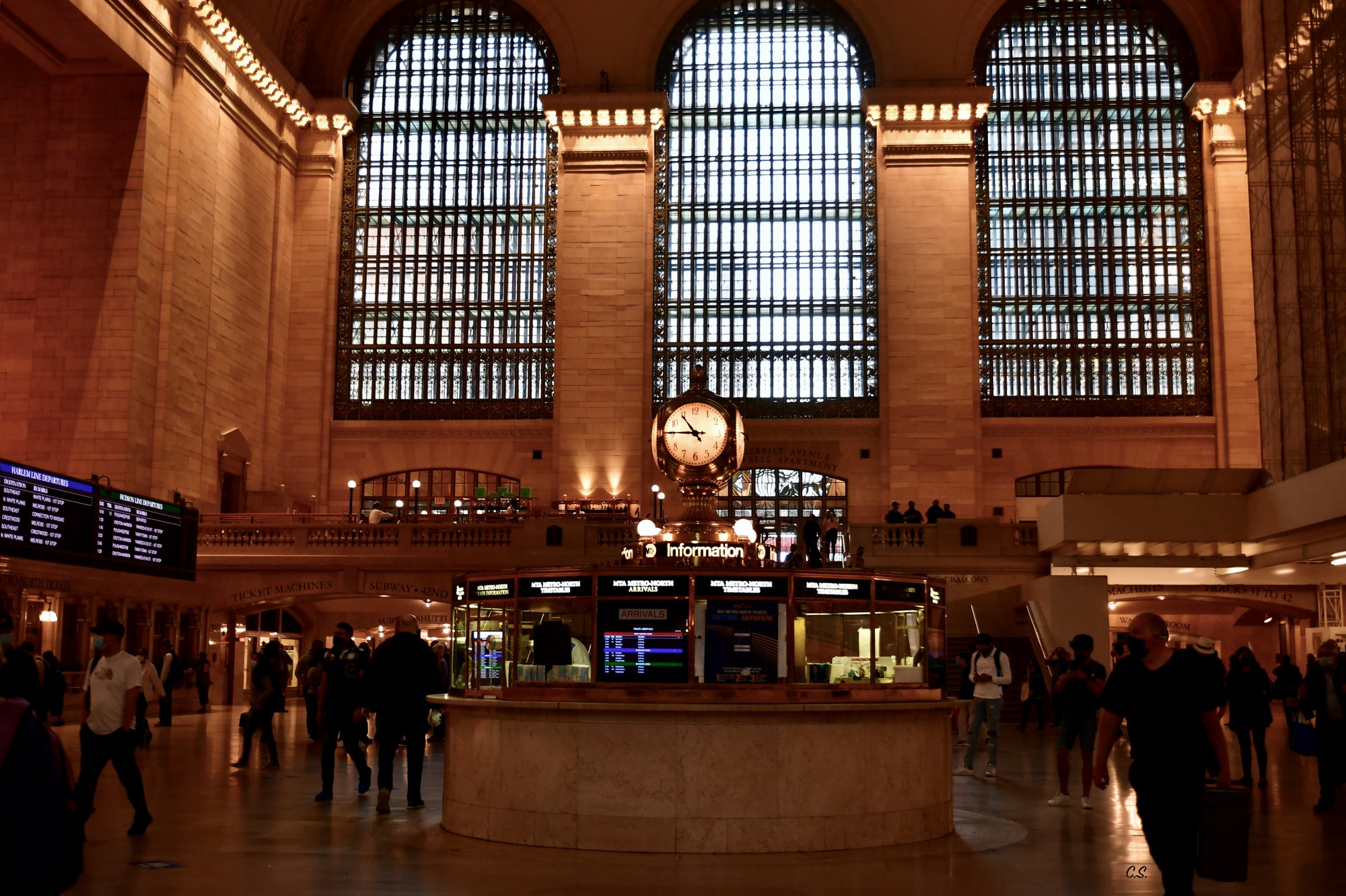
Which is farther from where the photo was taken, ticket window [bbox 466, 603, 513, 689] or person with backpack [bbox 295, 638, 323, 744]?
person with backpack [bbox 295, 638, 323, 744]

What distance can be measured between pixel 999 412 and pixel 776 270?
22.8ft

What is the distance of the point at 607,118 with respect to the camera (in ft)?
124

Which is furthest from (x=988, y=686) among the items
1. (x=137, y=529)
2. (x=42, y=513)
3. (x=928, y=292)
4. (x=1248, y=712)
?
(x=928, y=292)

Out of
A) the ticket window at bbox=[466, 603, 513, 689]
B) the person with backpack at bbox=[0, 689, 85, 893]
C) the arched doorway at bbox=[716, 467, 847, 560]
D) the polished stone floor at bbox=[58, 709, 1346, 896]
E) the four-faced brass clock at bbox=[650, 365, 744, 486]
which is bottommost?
the polished stone floor at bbox=[58, 709, 1346, 896]

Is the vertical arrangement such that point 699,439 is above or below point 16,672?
above

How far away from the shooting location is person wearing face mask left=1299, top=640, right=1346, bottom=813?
1173cm

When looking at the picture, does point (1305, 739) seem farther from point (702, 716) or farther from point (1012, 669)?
point (1012, 669)

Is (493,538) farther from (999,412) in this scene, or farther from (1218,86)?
(1218,86)

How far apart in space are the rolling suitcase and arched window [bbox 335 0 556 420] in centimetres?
3194

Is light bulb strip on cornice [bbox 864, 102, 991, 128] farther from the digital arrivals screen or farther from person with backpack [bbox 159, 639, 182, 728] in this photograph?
the digital arrivals screen

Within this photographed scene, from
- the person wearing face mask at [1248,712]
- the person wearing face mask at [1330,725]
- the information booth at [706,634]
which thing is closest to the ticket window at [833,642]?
the information booth at [706,634]

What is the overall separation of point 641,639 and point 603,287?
95.1 feet

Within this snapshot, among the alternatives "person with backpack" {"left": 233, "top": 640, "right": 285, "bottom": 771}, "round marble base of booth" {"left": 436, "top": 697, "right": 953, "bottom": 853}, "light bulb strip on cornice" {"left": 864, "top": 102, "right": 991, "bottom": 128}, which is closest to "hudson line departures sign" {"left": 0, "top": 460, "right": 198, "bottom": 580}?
"person with backpack" {"left": 233, "top": 640, "right": 285, "bottom": 771}

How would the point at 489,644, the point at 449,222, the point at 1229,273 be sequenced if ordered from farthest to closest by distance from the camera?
the point at 449,222
the point at 1229,273
the point at 489,644
